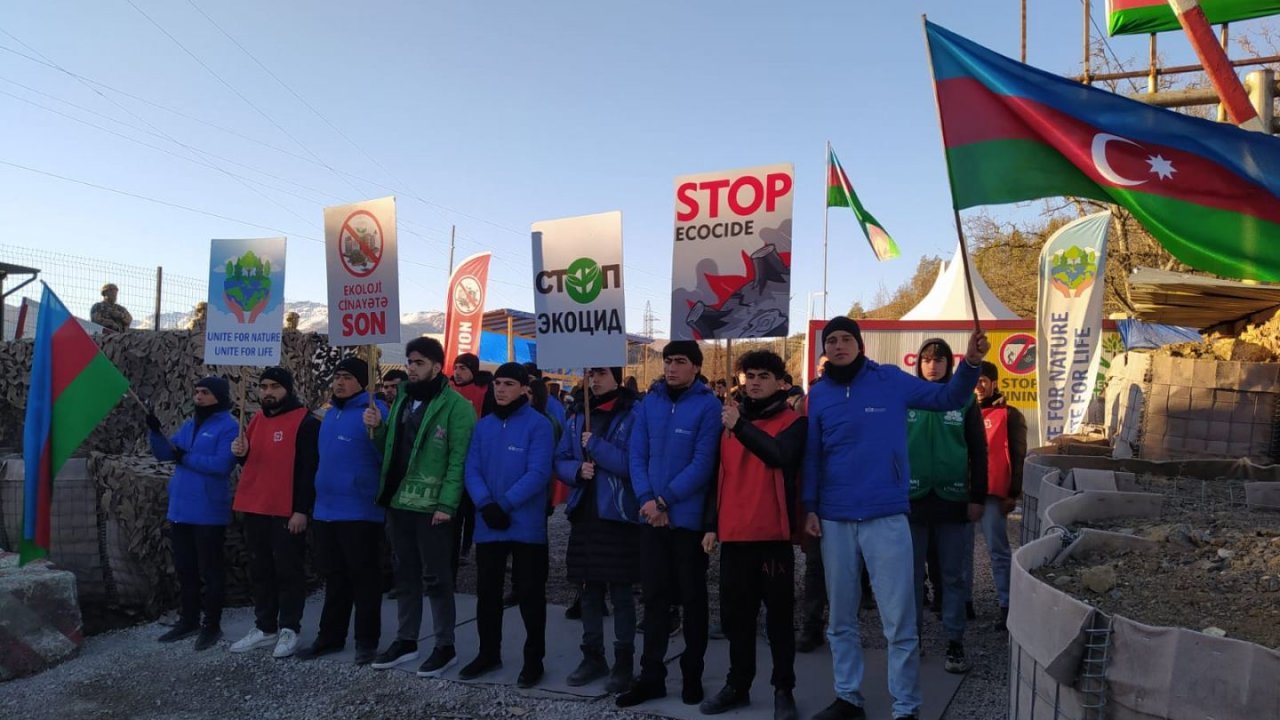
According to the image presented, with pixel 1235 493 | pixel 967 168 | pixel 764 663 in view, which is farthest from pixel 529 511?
pixel 1235 493

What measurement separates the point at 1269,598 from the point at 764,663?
3323mm

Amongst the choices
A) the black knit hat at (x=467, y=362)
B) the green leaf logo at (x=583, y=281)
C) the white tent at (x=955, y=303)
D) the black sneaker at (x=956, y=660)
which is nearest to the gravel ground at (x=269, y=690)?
the black sneaker at (x=956, y=660)

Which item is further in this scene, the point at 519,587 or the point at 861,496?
the point at 519,587

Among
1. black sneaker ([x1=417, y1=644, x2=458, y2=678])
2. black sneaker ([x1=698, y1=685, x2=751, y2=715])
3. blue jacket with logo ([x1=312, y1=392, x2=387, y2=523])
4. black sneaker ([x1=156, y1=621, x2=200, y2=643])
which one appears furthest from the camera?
black sneaker ([x1=156, y1=621, x2=200, y2=643])

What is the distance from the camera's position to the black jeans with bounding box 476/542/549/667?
546 centimetres

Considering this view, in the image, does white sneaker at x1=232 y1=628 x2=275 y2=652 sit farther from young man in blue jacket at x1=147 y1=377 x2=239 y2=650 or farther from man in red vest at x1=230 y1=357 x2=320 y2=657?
young man in blue jacket at x1=147 y1=377 x2=239 y2=650

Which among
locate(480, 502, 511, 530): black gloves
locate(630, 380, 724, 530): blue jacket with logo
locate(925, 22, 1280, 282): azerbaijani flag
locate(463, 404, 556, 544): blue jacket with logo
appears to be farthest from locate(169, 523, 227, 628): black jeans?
locate(925, 22, 1280, 282): azerbaijani flag

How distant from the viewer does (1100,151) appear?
13.0 feet

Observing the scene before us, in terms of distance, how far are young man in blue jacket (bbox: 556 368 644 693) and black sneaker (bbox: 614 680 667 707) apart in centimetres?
25

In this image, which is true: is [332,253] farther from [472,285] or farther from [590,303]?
[472,285]

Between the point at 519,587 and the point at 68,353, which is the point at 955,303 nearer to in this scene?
the point at 519,587

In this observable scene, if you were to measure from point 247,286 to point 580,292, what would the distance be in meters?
3.06

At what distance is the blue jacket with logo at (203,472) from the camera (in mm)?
6418

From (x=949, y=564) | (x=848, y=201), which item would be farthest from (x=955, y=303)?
(x=949, y=564)
